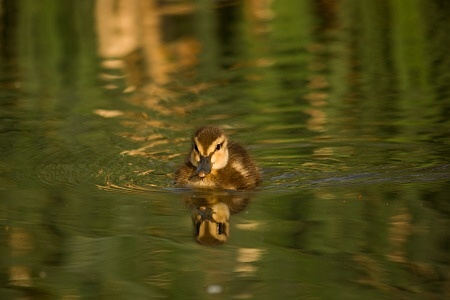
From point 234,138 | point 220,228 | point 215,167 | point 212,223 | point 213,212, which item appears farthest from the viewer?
point 234,138

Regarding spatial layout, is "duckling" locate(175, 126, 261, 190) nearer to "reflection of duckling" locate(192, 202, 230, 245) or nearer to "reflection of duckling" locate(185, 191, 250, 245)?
"reflection of duckling" locate(185, 191, 250, 245)

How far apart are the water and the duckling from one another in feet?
0.38

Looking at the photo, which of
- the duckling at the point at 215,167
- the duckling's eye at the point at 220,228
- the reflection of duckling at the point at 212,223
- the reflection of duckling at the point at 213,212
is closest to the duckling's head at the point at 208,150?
the duckling at the point at 215,167

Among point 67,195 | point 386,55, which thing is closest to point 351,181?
point 67,195

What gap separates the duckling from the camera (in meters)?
7.84

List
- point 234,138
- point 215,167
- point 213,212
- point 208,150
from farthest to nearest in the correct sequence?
1. point 234,138
2. point 215,167
3. point 208,150
4. point 213,212

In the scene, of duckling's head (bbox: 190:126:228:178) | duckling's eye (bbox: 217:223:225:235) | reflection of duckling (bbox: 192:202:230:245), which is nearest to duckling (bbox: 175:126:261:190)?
duckling's head (bbox: 190:126:228:178)

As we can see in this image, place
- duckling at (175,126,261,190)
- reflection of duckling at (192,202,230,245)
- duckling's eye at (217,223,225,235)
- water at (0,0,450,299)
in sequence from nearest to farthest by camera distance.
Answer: water at (0,0,450,299), reflection of duckling at (192,202,230,245), duckling's eye at (217,223,225,235), duckling at (175,126,261,190)

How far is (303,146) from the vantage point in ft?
28.2

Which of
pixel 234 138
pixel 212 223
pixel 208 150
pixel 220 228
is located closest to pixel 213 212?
pixel 212 223

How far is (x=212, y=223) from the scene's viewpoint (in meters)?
6.80

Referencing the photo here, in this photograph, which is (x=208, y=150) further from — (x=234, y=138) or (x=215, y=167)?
(x=234, y=138)

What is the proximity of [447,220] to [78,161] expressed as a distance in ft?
9.65

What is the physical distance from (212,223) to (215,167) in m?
1.28
